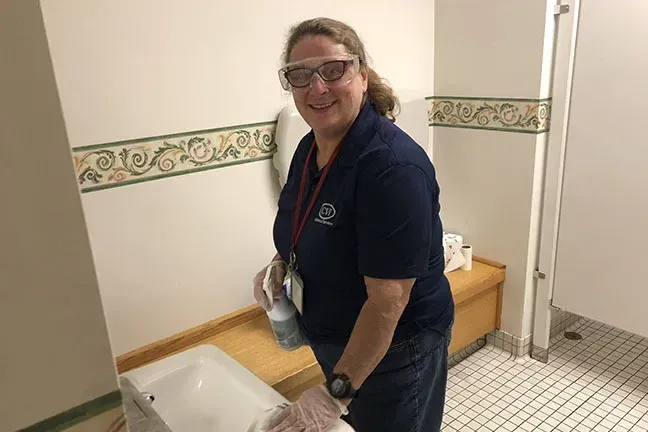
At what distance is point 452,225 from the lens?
2.36 metres

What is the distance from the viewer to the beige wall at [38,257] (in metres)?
0.30

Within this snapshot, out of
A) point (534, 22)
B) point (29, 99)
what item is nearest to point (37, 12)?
point (29, 99)

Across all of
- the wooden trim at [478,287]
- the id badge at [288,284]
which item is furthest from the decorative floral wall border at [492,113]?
the id badge at [288,284]

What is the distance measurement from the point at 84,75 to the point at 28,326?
1.15m

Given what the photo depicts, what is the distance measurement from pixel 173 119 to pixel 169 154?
101 mm

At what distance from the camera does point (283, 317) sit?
1.25m

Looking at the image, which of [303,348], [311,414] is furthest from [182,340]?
[311,414]

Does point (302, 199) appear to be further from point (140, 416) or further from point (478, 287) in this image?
point (478, 287)

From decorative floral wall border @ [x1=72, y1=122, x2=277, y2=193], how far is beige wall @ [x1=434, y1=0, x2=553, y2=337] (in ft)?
2.92

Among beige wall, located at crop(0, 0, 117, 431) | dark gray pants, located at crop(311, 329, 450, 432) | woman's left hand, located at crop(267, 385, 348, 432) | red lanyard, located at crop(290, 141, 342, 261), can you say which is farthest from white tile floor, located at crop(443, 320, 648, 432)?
beige wall, located at crop(0, 0, 117, 431)

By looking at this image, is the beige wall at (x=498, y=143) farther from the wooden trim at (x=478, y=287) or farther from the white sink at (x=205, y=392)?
the white sink at (x=205, y=392)

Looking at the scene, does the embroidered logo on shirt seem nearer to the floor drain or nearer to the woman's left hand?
the woman's left hand

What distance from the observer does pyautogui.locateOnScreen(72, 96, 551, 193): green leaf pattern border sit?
1.38 m

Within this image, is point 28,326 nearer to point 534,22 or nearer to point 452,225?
point 534,22
